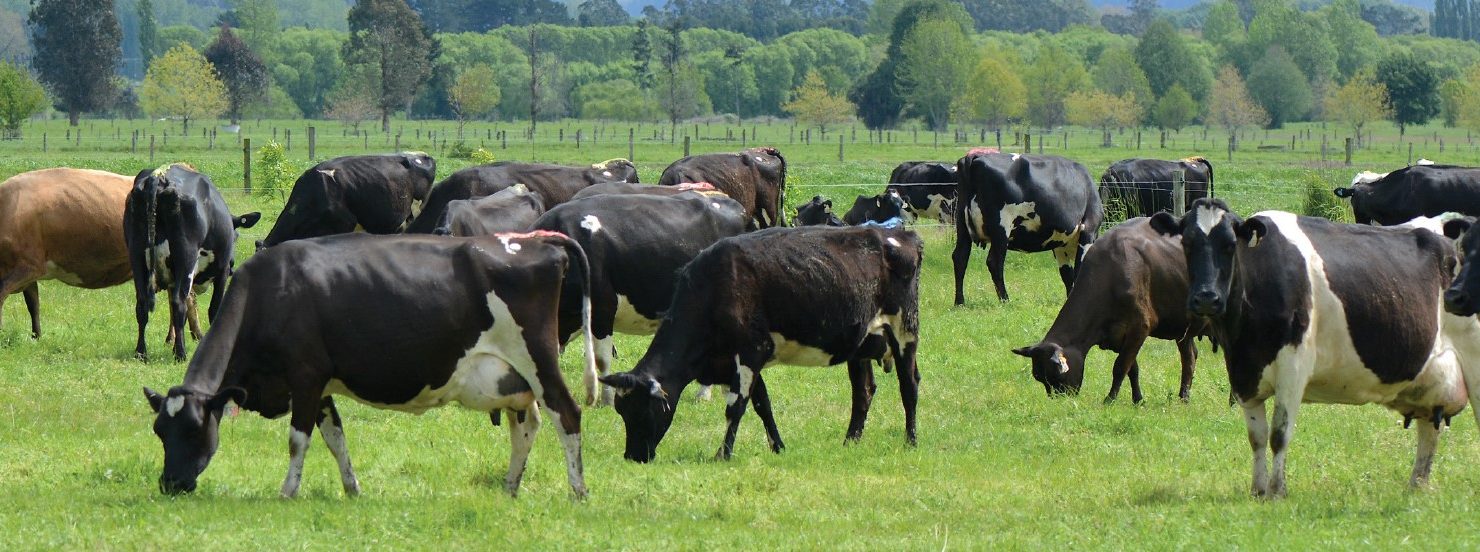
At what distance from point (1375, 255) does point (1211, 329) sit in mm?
1128

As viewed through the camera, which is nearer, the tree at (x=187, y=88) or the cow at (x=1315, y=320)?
the cow at (x=1315, y=320)

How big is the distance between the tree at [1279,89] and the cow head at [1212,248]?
464 feet

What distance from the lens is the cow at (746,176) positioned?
23188 mm

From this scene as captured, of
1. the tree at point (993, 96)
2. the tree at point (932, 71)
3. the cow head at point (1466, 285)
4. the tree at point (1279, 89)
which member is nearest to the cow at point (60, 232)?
the cow head at point (1466, 285)

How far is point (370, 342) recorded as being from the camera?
33.6ft

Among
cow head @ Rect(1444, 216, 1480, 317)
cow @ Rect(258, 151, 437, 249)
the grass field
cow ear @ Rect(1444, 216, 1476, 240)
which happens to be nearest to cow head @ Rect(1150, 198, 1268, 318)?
cow head @ Rect(1444, 216, 1480, 317)

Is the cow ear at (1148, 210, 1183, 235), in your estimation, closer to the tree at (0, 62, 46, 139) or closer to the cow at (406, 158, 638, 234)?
the cow at (406, 158, 638, 234)

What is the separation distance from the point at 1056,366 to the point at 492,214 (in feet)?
20.0

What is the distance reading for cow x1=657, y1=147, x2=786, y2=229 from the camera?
2319 cm

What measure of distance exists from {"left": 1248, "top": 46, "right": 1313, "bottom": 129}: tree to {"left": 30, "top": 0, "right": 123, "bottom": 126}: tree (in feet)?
308

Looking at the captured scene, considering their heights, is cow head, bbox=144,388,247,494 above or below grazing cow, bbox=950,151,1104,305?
below

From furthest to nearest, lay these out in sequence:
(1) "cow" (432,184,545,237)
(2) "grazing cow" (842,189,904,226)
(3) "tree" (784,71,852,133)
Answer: (3) "tree" (784,71,852,133) → (2) "grazing cow" (842,189,904,226) → (1) "cow" (432,184,545,237)

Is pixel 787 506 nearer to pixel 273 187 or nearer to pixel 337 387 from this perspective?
pixel 337 387

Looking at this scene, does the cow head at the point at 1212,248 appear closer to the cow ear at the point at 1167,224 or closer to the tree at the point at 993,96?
the cow ear at the point at 1167,224
